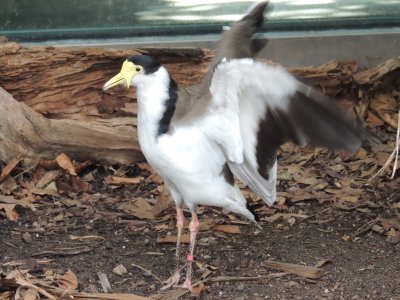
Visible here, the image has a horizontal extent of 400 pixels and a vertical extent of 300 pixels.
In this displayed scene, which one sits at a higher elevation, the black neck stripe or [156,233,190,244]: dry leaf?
the black neck stripe

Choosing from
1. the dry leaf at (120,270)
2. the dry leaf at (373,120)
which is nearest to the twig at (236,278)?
the dry leaf at (120,270)

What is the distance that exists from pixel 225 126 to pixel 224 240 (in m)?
1.04

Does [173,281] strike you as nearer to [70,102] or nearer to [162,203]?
[162,203]

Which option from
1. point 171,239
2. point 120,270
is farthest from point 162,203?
point 120,270

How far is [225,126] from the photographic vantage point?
4.30m

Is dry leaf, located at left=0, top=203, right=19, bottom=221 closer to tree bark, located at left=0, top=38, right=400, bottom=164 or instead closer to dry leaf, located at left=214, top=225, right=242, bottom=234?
tree bark, located at left=0, top=38, right=400, bottom=164

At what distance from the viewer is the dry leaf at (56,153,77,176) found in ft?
19.0

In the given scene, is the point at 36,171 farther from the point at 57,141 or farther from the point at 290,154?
the point at 290,154

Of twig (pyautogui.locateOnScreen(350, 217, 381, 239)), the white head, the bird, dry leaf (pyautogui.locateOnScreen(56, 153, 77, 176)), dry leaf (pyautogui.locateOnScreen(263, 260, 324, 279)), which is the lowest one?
twig (pyautogui.locateOnScreen(350, 217, 381, 239))

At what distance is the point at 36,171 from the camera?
19.2 ft

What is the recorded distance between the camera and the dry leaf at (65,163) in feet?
19.0

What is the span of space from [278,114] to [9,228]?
1902 mm

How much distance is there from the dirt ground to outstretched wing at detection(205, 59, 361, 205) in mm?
508

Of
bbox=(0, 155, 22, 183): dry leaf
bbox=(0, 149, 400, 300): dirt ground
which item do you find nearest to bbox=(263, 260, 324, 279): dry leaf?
bbox=(0, 149, 400, 300): dirt ground
